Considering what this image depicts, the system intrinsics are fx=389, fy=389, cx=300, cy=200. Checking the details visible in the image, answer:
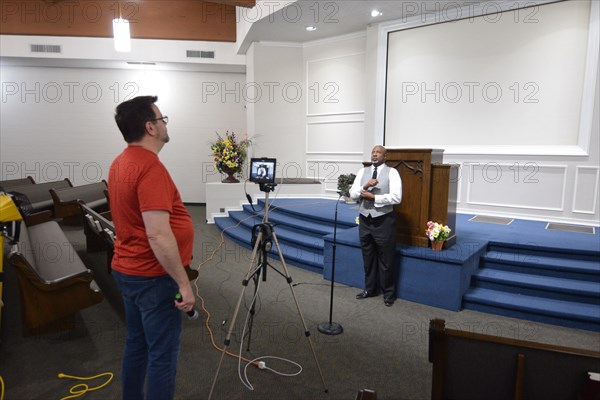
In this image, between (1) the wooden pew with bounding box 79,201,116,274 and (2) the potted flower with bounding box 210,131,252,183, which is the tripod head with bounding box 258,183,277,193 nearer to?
(1) the wooden pew with bounding box 79,201,116,274

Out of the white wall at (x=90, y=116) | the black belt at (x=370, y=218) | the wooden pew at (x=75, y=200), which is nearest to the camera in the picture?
the black belt at (x=370, y=218)

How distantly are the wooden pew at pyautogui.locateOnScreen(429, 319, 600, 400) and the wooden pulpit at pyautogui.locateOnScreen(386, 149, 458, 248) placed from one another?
284cm

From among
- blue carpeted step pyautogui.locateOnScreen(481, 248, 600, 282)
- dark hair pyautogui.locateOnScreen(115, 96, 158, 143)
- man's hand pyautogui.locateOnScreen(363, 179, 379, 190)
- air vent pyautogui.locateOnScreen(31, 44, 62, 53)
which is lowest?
blue carpeted step pyautogui.locateOnScreen(481, 248, 600, 282)

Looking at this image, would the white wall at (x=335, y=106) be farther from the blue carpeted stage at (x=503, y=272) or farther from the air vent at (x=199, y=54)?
the blue carpeted stage at (x=503, y=272)

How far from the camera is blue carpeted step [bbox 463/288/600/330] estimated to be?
3.28m

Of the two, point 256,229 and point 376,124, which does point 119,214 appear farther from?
point 376,124

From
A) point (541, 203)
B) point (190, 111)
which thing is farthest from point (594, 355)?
point (190, 111)

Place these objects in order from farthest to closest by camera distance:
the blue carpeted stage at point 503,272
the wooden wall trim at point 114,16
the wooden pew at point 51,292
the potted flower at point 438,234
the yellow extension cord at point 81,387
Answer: the wooden wall trim at point 114,16
the potted flower at point 438,234
the blue carpeted stage at point 503,272
the wooden pew at point 51,292
the yellow extension cord at point 81,387

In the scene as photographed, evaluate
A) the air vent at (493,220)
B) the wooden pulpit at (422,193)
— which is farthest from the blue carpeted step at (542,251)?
the air vent at (493,220)

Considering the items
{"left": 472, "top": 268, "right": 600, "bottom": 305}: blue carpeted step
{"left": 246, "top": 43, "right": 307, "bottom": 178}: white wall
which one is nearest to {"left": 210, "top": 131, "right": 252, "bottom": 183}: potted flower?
{"left": 246, "top": 43, "right": 307, "bottom": 178}: white wall

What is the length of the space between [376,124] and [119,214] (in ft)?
19.1

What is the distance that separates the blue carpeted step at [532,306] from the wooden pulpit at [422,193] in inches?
23.4

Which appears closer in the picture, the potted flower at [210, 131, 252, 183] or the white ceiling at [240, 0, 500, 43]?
the white ceiling at [240, 0, 500, 43]

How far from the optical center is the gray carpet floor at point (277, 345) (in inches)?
95.6
